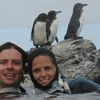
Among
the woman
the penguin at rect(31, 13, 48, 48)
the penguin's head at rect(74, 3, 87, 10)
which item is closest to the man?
the woman

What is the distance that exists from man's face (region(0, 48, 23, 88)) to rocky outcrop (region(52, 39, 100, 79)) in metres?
10.9

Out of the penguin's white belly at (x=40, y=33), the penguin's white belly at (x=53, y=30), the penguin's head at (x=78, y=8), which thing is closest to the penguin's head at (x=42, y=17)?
the penguin's white belly at (x=40, y=33)

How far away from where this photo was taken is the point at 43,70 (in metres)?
4.40

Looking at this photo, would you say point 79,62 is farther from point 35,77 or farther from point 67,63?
point 35,77

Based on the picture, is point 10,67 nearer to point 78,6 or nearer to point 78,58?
point 78,58

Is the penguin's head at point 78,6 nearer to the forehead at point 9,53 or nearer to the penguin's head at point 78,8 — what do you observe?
the penguin's head at point 78,8

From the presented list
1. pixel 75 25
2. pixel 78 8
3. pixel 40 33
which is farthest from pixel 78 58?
pixel 78 8

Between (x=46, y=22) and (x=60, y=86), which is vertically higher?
(x=46, y=22)

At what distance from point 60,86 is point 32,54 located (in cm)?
38

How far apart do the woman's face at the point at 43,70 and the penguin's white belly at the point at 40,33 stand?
18.3m

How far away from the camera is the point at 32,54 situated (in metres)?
4.47

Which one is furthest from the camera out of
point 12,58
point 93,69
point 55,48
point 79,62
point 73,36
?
point 73,36

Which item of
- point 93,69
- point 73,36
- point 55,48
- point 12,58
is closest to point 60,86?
point 12,58

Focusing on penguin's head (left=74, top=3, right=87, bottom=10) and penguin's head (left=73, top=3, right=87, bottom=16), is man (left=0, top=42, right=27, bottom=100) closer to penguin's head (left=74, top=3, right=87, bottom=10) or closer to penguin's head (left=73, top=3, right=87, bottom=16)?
penguin's head (left=73, top=3, right=87, bottom=16)
